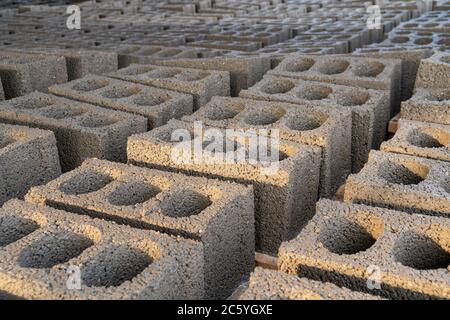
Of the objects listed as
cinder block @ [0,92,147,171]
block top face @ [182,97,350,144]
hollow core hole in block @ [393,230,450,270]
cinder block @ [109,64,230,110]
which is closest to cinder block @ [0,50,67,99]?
cinder block @ [109,64,230,110]

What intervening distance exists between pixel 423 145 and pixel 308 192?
0.85m

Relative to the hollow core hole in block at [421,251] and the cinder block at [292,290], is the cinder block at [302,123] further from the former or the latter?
the cinder block at [292,290]

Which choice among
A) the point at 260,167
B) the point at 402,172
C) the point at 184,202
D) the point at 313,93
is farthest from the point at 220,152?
the point at 313,93

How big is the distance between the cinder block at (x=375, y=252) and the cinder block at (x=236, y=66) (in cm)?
253

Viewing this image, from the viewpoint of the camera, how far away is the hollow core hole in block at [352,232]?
2.39 meters

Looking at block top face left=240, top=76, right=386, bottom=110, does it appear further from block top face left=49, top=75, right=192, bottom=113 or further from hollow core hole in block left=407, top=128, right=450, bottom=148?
block top face left=49, top=75, right=192, bottom=113

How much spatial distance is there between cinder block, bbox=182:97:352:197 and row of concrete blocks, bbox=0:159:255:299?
0.68 metres

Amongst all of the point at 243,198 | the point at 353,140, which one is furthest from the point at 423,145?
the point at 243,198

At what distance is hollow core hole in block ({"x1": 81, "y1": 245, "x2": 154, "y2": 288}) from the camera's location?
2133 mm

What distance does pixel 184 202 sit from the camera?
2678 mm

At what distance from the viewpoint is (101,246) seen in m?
2.19

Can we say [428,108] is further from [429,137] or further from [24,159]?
[24,159]

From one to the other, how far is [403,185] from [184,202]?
1066 millimetres
